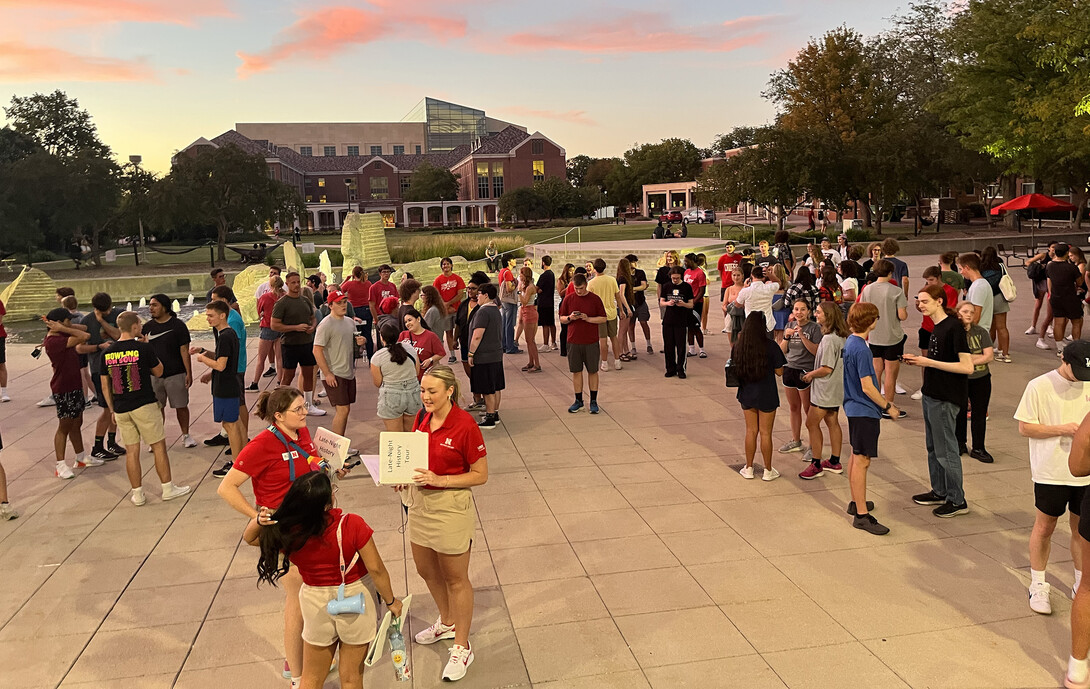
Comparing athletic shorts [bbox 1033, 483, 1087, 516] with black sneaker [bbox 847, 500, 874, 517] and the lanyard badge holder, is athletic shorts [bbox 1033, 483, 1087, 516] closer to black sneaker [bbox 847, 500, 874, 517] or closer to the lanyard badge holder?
black sneaker [bbox 847, 500, 874, 517]

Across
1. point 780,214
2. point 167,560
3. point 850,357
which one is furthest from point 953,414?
point 780,214

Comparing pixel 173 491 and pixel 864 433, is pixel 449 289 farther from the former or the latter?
pixel 864 433

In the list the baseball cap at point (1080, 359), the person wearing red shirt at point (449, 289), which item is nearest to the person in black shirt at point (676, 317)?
the person wearing red shirt at point (449, 289)

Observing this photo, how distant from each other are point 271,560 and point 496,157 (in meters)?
89.9

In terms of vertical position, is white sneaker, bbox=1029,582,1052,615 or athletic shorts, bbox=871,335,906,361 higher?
athletic shorts, bbox=871,335,906,361

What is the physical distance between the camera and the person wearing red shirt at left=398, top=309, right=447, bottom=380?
7598 mm

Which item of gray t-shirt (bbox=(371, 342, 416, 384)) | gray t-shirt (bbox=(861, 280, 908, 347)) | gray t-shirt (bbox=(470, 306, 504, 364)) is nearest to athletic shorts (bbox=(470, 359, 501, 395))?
gray t-shirt (bbox=(470, 306, 504, 364))

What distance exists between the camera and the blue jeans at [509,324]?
14.5 meters

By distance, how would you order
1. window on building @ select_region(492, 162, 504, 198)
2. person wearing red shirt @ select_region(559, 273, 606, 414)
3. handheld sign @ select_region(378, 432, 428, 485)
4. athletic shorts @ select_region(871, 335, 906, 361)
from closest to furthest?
handheld sign @ select_region(378, 432, 428, 485) → athletic shorts @ select_region(871, 335, 906, 361) → person wearing red shirt @ select_region(559, 273, 606, 414) → window on building @ select_region(492, 162, 504, 198)

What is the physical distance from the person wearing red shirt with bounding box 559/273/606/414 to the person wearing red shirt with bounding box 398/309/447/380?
2228 millimetres

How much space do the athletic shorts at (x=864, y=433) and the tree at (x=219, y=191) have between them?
42374mm

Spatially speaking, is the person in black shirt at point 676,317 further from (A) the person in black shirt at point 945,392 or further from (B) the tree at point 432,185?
(B) the tree at point 432,185

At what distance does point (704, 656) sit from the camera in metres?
4.57

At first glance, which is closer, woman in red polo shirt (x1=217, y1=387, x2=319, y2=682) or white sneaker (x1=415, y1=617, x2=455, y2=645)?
woman in red polo shirt (x1=217, y1=387, x2=319, y2=682)
